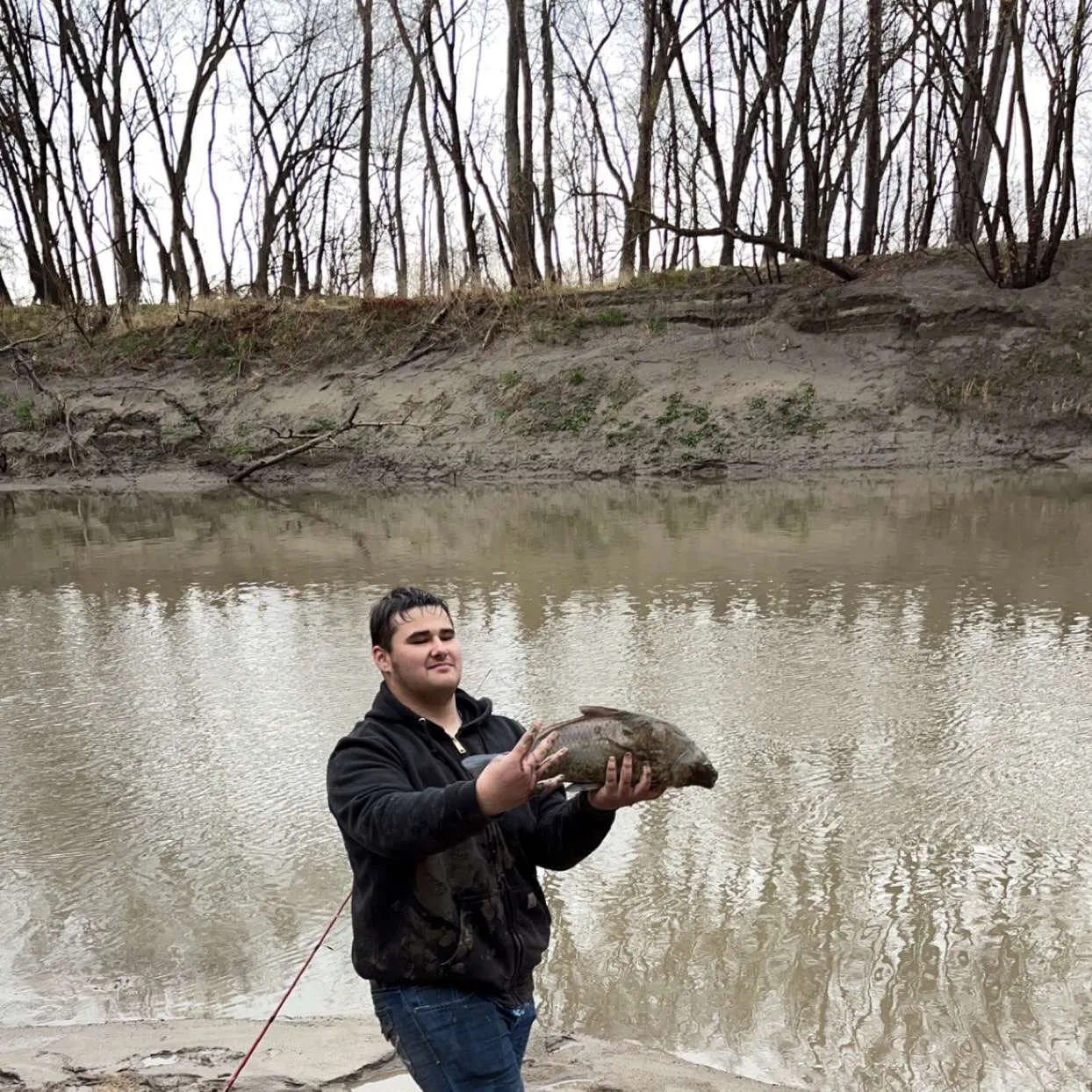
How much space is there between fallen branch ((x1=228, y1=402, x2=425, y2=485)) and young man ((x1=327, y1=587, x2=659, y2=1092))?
18146 mm

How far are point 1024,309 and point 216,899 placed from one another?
17.8 meters

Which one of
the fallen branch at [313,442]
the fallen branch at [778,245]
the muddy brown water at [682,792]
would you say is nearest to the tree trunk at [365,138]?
the fallen branch at [313,442]

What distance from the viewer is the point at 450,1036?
216 cm

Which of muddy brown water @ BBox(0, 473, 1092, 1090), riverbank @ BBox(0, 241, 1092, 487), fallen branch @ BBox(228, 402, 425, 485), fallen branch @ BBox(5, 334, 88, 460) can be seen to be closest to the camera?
muddy brown water @ BBox(0, 473, 1092, 1090)

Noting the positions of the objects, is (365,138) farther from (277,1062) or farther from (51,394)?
(277,1062)

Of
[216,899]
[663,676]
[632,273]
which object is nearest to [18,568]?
[663,676]

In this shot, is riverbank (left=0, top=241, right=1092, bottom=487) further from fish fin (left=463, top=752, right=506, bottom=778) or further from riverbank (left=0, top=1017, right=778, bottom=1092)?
fish fin (left=463, top=752, right=506, bottom=778)

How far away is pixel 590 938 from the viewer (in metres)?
3.75

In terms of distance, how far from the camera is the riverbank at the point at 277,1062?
291 centimetres

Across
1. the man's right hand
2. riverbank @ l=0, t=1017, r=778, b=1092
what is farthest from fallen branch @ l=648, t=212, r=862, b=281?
the man's right hand

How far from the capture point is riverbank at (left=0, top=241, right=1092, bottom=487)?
1802cm

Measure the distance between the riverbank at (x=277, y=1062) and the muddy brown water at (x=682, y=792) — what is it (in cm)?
14

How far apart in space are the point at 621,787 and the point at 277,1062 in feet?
4.99

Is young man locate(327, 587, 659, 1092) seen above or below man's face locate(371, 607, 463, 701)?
below
